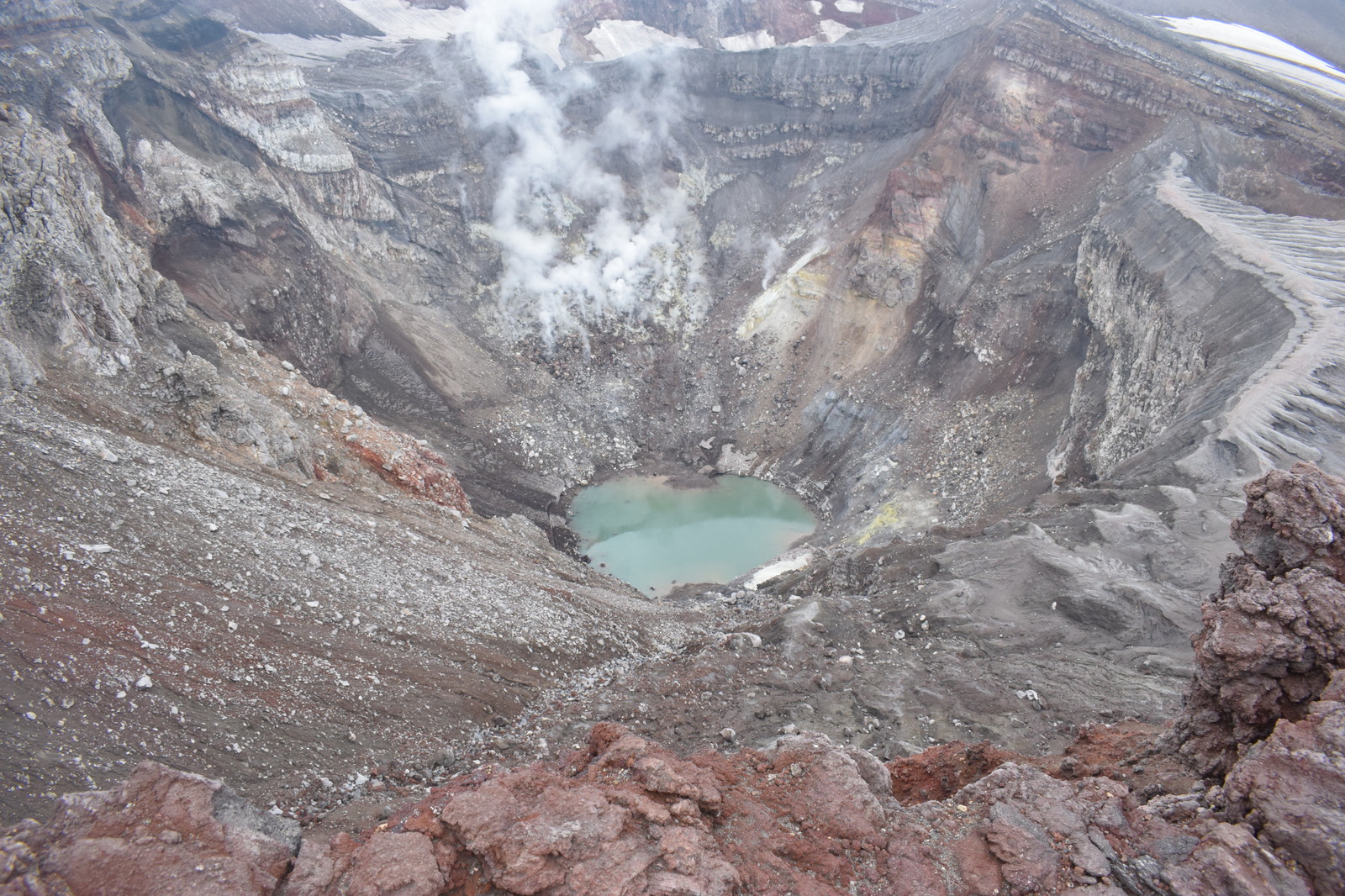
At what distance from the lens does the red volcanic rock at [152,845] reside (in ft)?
16.0

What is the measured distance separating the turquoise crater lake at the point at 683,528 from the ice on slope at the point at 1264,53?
121 feet

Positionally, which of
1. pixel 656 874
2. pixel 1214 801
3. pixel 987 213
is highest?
pixel 987 213

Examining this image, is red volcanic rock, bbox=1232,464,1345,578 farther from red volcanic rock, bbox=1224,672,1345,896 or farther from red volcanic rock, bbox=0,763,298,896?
red volcanic rock, bbox=0,763,298,896

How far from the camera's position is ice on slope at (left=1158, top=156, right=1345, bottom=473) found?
648 inches

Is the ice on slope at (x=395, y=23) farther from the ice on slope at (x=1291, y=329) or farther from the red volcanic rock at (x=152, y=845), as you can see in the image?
the red volcanic rock at (x=152, y=845)

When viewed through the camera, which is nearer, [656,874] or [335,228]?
[656,874]

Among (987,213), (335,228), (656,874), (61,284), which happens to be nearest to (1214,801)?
(656,874)

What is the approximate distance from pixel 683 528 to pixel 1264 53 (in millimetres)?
51979

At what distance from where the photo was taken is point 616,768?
24.5ft

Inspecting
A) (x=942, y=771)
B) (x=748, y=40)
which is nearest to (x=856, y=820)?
(x=942, y=771)

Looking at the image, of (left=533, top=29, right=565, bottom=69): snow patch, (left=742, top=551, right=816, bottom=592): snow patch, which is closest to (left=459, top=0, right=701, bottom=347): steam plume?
(left=533, top=29, right=565, bottom=69): snow patch

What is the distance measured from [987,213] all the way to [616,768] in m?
39.5

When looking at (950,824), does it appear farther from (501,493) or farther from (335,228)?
(335,228)

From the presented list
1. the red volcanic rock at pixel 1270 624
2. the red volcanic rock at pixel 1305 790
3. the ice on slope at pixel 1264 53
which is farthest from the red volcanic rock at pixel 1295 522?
the ice on slope at pixel 1264 53
